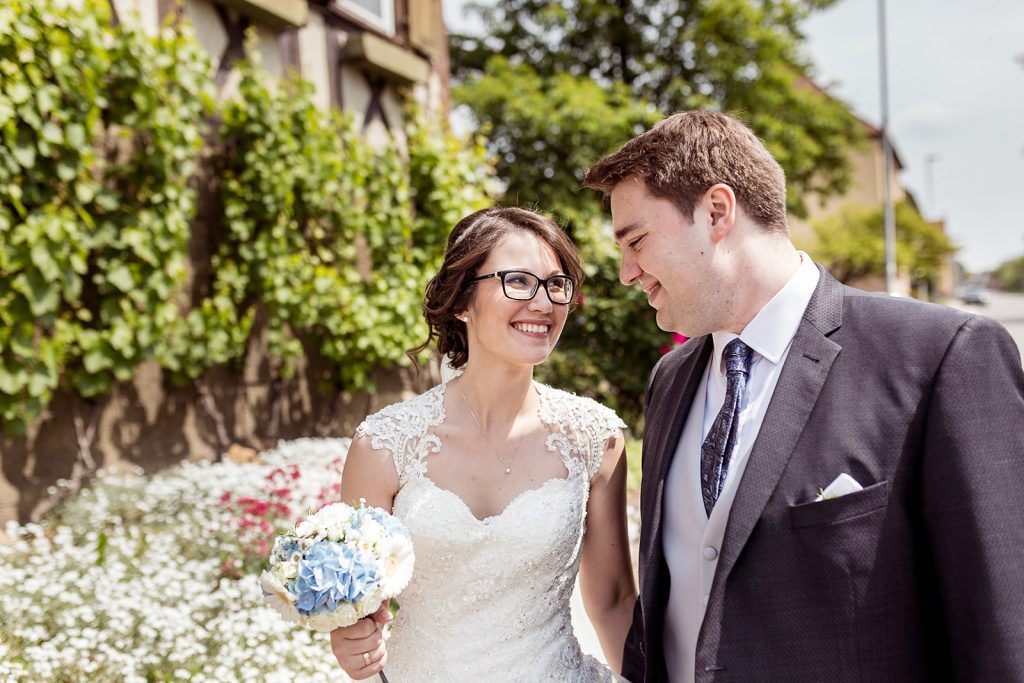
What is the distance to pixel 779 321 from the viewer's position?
5.86 ft

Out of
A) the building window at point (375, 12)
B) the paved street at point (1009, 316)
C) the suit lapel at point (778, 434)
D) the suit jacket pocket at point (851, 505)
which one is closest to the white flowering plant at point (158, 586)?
the suit lapel at point (778, 434)

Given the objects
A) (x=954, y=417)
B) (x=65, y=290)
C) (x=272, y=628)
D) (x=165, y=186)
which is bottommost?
(x=272, y=628)

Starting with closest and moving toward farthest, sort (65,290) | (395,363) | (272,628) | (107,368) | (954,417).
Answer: (954,417) < (272,628) < (65,290) < (107,368) < (395,363)

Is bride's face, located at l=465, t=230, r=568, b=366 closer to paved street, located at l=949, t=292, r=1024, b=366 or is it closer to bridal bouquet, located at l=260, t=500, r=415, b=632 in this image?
bridal bouquet, located at l=260, t=500, r=415, b=632

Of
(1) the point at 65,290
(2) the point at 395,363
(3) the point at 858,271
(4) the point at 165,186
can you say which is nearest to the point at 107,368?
(1) the point at 65,290

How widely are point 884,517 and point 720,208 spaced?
72 cm

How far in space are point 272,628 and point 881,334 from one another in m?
2.58

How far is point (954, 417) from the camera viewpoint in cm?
149

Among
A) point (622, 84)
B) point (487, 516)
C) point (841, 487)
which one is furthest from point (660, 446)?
point (622, 84)

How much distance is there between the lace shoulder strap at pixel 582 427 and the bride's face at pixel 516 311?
24cm

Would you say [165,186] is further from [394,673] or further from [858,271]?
[858,271]

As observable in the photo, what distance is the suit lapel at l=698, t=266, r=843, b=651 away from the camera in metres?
1.60

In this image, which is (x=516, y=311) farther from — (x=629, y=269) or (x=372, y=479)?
(x=372, y=479)

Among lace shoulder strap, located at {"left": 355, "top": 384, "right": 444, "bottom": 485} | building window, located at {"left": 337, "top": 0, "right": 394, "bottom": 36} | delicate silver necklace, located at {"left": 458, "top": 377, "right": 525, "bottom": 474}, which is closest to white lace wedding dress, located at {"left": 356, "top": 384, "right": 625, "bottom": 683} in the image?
lace shoulder strap, located at {"left": 355, "top": 384, "right": 444, "bottom": 485}
